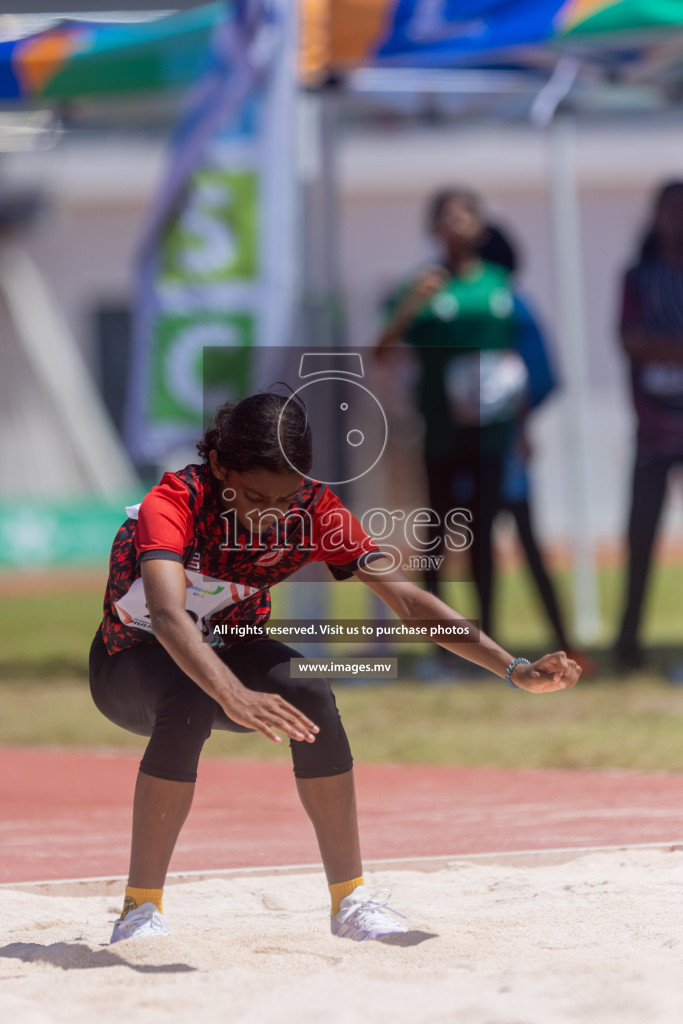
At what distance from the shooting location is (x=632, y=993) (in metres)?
2.68

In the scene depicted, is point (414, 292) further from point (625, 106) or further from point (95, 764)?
point (625, 106)

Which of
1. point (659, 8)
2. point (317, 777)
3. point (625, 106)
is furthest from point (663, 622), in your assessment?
point (317, 777)

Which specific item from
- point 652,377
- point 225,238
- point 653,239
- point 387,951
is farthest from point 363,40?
point 387,951

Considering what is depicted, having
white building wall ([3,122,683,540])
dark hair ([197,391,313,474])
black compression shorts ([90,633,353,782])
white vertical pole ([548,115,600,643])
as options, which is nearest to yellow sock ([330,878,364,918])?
black compression shorts ([90,633,353,782])

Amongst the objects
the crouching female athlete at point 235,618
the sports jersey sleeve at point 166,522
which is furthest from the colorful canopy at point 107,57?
the sports jersey sleeve at point 166,522

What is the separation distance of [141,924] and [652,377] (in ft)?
15.8

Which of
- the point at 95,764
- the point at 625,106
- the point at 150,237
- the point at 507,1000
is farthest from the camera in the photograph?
the point at 625,106

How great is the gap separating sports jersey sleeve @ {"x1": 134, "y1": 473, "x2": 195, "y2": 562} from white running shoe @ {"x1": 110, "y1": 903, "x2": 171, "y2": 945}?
33.6 inches

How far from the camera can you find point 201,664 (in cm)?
290

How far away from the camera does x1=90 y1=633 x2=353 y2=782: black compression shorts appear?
125 inches

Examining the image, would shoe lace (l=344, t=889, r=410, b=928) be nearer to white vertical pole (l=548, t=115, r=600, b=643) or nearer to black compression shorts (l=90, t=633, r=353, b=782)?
black compression shorts (l=90, t=633, r=353, b=782)

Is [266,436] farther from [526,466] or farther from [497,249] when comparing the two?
[497,249]

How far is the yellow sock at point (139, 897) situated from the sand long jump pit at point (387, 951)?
0.30ft

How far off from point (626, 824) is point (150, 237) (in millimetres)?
4761
